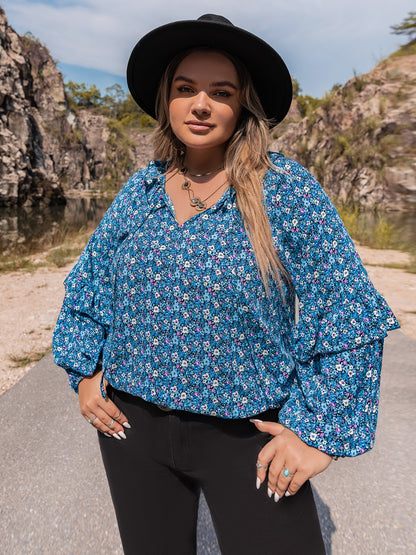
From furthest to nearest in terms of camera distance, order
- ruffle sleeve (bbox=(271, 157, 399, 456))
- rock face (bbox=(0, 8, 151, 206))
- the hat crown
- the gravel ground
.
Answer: rock face (bbox=(0, 8, 151, 206))
the gravel ground
the hat crown
ruffle sleeve (bbox=(271, 157, 399, 456))

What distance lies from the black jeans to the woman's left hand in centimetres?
5

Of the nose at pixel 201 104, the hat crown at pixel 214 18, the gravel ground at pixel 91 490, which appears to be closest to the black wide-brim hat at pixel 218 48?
the hat crown at pixel 214 18

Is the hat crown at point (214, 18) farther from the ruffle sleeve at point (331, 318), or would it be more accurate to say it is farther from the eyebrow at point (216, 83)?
the ruffle sleeve at point (331, 318)

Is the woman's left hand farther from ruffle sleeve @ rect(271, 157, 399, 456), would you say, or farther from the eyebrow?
the eyebrow

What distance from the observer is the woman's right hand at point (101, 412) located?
117cm

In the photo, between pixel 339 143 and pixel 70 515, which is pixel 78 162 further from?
pixel 70 515

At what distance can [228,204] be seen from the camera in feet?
3.48

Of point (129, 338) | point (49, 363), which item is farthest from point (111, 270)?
point (49, 363)

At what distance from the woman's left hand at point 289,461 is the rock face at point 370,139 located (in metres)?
14.7

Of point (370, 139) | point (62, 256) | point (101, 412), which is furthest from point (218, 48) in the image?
point (370, 139)

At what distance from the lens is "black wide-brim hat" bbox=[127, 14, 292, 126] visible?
1.05 m

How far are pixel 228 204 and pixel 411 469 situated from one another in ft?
6.88

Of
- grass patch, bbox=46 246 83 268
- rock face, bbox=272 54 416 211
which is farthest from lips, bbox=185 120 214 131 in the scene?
rock face, bbox=272 54 416 211

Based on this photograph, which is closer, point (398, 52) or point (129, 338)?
point (129, 338)
